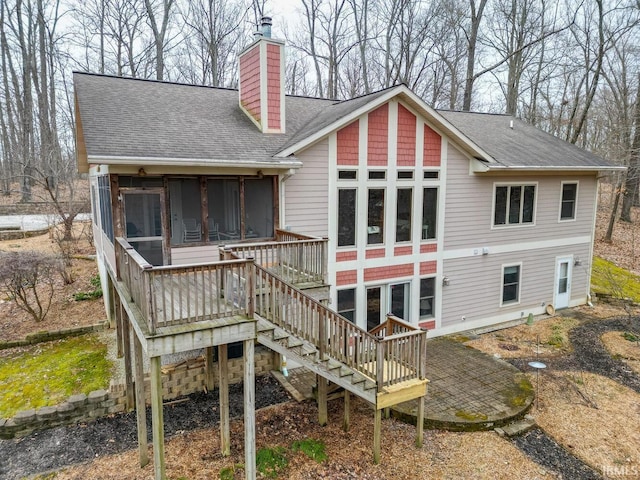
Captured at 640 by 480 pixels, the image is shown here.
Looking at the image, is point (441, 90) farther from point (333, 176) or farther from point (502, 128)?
point (333, 176)

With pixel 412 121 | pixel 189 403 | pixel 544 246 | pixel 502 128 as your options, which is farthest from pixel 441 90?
pixel 189 403

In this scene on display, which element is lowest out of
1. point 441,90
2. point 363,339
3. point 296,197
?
point 363,339

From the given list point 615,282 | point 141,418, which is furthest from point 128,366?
point 615,282

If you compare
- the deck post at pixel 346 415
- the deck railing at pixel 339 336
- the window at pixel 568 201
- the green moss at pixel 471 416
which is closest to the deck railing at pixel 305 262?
the deck railing at pixel 339 336

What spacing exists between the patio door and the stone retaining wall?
2675mm

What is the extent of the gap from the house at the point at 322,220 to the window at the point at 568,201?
1.6 inches

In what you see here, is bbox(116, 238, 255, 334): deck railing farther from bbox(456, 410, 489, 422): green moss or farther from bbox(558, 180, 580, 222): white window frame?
bbox(558, 180, 580, 222): white window frame

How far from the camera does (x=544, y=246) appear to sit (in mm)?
13828

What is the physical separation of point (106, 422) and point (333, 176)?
23.6 ft

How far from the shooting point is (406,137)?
425 inches

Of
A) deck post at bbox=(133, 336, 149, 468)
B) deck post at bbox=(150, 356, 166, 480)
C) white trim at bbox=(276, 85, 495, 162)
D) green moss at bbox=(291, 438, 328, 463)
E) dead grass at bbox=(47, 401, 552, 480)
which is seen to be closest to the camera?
deck post at bbox=(150, 356, 166, 480)

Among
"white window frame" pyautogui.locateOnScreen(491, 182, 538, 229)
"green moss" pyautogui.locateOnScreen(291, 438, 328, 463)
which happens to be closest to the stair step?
"green moss" pyautogui.locateOnScreen(291, 438, 328, 463)

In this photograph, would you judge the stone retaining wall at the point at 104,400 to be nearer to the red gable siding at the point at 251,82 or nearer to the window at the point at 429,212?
the window at the point at 429,212

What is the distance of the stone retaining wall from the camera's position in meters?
7.88
